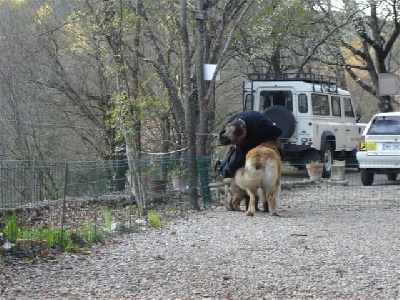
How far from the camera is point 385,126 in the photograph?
19016 millimetres

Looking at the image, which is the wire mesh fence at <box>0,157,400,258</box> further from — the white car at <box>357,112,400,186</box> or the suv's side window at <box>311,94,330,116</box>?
the suv's side window at <box>311,94,330,116</box>

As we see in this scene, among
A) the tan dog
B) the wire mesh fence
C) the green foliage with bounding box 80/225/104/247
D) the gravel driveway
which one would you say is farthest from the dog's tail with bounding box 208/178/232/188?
the green foliage with bounding box 80/225/104/247

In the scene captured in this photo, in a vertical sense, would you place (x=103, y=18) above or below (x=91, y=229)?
above

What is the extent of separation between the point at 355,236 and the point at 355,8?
640 inches

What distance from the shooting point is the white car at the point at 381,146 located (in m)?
18.6

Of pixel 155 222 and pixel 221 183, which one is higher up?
pixel 221 183

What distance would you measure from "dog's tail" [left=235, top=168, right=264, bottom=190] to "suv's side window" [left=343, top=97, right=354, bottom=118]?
38.6ft

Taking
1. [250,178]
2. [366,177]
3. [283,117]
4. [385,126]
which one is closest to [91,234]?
[250,178]

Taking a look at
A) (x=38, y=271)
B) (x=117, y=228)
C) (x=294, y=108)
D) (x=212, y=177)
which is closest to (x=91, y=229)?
(x=117, y=228)

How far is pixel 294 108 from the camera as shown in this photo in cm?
2162

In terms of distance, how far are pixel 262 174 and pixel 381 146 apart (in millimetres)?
7186

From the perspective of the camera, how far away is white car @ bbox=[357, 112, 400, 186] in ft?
61.1

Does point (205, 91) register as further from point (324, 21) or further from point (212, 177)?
point (324, 21)

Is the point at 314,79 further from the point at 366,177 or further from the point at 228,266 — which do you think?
the point at 228,266
